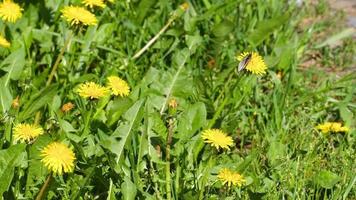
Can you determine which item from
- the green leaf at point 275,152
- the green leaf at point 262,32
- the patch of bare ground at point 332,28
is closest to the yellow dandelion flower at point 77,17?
the green leaf at point 275,152

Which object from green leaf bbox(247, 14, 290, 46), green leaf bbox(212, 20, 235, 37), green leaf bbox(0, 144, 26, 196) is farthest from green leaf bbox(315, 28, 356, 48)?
green leaf bbox(0, 144, 26, 196)

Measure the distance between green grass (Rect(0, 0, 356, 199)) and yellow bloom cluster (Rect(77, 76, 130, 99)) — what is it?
5 centimetres

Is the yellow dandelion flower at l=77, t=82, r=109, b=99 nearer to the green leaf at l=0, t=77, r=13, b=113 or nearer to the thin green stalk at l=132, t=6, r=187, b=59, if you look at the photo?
the green leaf at l=0, t=77, r=13, b=113

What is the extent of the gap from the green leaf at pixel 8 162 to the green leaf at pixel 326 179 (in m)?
0.99

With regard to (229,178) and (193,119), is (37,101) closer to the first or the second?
(193,119)

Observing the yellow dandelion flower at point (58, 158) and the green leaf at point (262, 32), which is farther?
the green leaf at point (262, 32)

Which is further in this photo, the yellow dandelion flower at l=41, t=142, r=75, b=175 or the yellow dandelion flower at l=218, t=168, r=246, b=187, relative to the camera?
the yellow dandelion flower at l=218, t=168, r=246, b=187

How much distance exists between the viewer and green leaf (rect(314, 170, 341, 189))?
239cm

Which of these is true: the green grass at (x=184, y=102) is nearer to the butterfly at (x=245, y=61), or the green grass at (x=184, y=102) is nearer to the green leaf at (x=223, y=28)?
the green leaf at (x=223, y=28)

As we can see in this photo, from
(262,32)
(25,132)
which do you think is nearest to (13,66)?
(25,132)

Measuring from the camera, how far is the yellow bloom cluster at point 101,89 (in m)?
2.39

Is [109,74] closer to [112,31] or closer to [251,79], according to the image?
[112,31]

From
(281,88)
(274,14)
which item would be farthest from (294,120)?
(274,14)

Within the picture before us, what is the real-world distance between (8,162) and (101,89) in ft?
1.39
